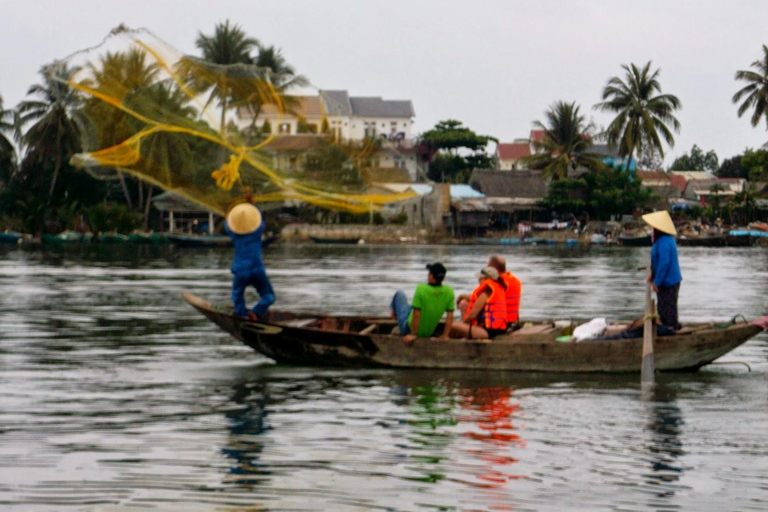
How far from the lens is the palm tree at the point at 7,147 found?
71.6 meters

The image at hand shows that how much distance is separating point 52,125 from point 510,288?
57.5 meters

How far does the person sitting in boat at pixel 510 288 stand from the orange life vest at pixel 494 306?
15 centimetres

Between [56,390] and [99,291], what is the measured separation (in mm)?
17800

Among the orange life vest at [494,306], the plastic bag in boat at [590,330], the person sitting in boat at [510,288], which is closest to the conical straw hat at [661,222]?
the plastic bag in boat at [590,330]

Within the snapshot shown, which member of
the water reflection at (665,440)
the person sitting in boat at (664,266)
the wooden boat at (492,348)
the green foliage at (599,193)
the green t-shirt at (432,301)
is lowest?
the water reflection at (665,440)

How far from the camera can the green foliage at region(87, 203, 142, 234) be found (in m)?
71.6

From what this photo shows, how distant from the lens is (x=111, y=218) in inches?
2840

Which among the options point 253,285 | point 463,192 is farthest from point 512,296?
point 463,192

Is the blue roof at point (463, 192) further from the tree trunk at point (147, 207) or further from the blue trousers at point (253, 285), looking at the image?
the blue trousers at point (253, 285)

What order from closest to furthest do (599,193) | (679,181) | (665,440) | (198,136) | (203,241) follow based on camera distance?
(665,440) → (198,136) → (203,241) → (599,193) → (679,181)

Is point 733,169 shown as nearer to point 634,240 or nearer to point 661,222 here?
point 634,240

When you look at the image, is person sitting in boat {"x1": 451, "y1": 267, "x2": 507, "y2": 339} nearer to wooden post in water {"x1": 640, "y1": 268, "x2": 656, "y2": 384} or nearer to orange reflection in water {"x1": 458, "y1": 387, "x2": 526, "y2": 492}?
orange reflection in water {"x1": 458, "y1": 387, "x2": 526, "y2": 492}

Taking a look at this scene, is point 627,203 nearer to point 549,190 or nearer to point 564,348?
point 549,190

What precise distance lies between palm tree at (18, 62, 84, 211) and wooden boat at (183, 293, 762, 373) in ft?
178
